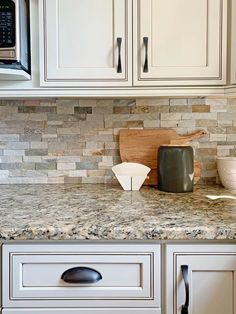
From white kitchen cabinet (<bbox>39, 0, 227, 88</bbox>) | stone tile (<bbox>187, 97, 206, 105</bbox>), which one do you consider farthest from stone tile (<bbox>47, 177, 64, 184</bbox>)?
stone tile (<bbox>187, 97, 206, 105</bbox>)

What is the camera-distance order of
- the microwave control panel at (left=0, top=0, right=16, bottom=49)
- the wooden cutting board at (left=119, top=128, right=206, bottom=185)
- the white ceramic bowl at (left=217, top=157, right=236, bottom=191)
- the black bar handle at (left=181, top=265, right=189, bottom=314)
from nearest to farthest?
the black bar handle at (left=181, top=265, right=189, bottom=314), the microwave control panel at (left=0, top=0, right=16, bottom=49), the white ceramic bowl at (left=217, top=157, right=236, bottom=191), the wooden cutting board at (left=119, top=128, right=206, bottom=185)

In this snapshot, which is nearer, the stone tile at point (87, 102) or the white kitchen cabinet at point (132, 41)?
the white kitchen cabinet at point (132, 41)

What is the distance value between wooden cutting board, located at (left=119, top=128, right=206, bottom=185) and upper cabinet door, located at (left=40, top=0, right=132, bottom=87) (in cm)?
35

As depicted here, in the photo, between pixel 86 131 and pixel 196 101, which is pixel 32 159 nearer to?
pixel 86 131

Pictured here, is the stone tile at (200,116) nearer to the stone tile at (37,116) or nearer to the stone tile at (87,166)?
the stone tile at (87,166)

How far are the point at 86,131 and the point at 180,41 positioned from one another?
604 millimetres

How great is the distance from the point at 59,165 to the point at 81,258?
77 centimetres

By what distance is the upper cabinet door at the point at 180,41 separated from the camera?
1.44 m

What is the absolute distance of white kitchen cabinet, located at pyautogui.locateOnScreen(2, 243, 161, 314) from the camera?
3.44ft

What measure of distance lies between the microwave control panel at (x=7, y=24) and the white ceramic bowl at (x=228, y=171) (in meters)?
1.01

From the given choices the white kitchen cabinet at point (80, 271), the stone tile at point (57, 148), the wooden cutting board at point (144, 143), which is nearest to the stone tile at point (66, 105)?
the stone tile at point (57, 148)

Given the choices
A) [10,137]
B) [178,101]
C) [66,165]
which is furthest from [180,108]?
[10,137]

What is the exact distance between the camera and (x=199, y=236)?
1.03 meters

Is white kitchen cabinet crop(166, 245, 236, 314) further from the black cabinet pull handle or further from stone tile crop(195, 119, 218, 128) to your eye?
stone tile crop(195, 119, 218, 128)
